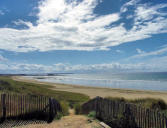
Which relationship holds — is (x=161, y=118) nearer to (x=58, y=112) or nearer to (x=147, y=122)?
(x=147, y=122)

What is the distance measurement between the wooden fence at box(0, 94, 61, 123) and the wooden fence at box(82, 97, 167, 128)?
259cm

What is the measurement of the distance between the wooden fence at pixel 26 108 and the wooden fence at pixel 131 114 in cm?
259

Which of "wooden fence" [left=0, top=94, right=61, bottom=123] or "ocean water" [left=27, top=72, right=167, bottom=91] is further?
"ocean water" [left=27, top=72, right=167, bottom=91]

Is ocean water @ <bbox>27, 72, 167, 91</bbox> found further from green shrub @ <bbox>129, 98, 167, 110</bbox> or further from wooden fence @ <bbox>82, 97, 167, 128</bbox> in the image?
wooden fence @ <bbox>82, 97, 167, 128</bbox>

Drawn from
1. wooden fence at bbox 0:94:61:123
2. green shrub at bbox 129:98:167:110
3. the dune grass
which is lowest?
the dune grass

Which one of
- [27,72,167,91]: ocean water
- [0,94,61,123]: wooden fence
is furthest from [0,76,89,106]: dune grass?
[27,72,167,91]: ocean water

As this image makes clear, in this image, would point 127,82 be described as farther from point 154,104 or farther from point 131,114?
point 131,114

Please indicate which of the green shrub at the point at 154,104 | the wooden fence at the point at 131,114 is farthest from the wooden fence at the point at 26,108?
the green shrub at the point at 154,104

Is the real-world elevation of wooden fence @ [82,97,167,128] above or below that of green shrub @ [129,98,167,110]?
above

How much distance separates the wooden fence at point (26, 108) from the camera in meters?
7.71

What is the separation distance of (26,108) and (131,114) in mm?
5271

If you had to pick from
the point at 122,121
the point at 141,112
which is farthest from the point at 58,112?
the point at 141,112

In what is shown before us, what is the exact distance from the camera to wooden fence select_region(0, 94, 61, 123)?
7.71 metres

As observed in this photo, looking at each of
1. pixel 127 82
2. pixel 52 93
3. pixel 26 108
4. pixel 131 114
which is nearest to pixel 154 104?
pixel 131 114
